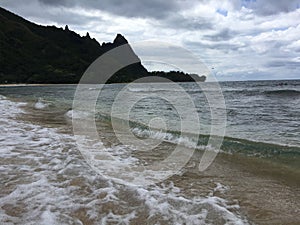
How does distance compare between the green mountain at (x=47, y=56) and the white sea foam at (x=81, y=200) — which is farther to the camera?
the green mountain at (x=47, y=56)

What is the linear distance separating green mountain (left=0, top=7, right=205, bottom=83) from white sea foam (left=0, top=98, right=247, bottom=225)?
75296 mm

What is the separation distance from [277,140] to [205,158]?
2846 millimetres

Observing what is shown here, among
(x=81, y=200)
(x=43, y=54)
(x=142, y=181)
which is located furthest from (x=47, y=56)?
(x=81, y=200)

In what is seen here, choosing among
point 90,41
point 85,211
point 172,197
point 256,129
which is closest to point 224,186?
point 172,197

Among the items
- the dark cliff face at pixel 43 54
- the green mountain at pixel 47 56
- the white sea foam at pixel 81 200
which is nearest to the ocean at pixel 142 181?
the white sea foam at pixel 81 200

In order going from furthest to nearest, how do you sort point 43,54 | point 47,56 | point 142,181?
point 43,54
point 47,56
point 142,181

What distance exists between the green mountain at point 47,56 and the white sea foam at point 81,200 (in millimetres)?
75296

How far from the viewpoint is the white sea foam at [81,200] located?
11.0 feet

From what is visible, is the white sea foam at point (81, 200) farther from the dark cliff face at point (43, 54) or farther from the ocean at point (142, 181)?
the dark cliff face at point (43, 54)

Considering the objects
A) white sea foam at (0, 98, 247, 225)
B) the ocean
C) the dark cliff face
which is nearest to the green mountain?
the dark cliff face

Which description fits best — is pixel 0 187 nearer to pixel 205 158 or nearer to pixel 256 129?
pixel 205 158

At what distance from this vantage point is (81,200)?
12.5ft

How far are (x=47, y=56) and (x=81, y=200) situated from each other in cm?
13578

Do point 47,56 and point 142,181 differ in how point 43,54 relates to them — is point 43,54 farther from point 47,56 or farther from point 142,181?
point 142,181
